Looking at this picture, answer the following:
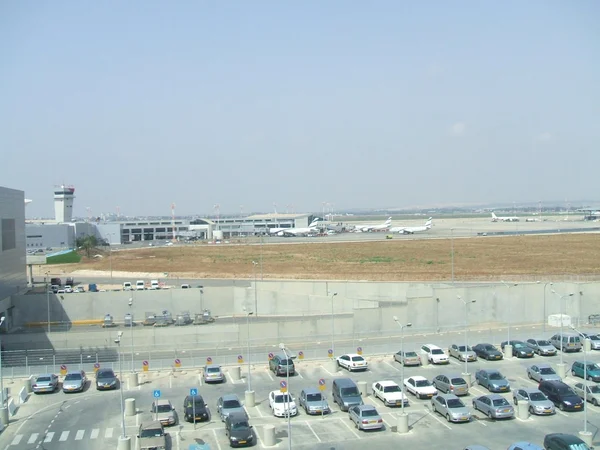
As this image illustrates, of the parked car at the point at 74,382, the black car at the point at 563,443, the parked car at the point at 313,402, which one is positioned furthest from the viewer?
the parked car at the point at 74,382

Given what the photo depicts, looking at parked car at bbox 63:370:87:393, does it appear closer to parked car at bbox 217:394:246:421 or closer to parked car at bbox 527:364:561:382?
parked car at bbox 217:394:246:421

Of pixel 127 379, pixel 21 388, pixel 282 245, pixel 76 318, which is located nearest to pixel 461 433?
pixel 127 379

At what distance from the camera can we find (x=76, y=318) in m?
49.4

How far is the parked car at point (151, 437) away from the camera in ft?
64.8

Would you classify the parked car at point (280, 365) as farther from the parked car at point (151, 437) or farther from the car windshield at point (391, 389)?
the parked car at point (151, 437)

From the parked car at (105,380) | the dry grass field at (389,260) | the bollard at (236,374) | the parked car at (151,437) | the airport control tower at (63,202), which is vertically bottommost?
the bollard at (236,374)

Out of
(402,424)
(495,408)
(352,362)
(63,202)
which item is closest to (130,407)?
(402,424)

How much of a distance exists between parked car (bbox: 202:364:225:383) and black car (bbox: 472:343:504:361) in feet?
45.7

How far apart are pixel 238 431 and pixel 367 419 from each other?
4.69m

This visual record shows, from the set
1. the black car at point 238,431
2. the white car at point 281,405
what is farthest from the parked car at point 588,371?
the black car at point 238,431

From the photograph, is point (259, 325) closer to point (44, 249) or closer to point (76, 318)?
point (76, 318)

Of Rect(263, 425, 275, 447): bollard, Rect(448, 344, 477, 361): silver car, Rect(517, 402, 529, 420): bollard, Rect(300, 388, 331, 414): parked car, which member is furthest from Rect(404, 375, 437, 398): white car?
Rect(263, 425, 275, 447): bollard

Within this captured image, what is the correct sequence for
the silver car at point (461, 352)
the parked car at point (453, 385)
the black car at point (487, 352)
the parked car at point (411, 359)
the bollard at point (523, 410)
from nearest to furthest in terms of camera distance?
the bollard at point (523, 410), the parked car at point (453, 385), the parked car at point (411, 359), the silver car at point (461, 352), the black car at point (487, 352)

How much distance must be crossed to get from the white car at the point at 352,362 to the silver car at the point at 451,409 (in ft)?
23.9
